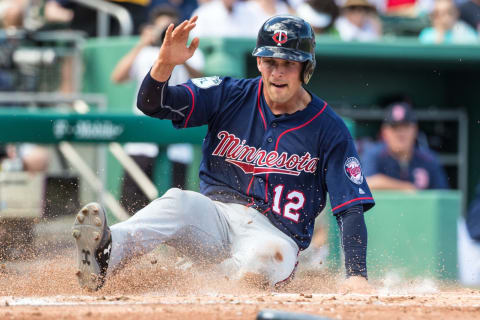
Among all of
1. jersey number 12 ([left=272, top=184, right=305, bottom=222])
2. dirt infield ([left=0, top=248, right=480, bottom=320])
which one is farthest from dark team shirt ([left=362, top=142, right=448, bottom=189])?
jersey number 12 ([left=272, top=184, right=305, bottom=222])

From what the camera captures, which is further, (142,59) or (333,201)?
(142,59)

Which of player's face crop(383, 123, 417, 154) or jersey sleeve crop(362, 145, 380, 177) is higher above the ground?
player's face crop(383, 123, 417, 154)

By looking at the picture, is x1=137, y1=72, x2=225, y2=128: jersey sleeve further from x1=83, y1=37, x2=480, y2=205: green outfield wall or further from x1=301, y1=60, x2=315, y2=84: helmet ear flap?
x1=83, y1=37, x2=480, y2=205: green outfield wall

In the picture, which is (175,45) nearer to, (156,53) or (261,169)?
(261,169)

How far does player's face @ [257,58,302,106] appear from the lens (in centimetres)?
463

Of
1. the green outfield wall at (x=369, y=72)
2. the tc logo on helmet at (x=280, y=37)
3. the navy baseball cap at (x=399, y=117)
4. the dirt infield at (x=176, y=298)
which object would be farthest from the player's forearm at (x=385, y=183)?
the tc logo on helmet at (x=280, y=37)

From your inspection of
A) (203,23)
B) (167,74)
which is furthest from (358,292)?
(203,23)

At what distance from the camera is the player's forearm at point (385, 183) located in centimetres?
756

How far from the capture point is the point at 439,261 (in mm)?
7320

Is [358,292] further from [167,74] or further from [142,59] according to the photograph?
[142,59]

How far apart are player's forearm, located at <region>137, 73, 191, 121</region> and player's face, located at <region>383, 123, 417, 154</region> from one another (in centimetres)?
352

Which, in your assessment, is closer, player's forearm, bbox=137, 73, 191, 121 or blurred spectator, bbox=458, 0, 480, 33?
player's forearm, bbox=137, 73, 191, 121

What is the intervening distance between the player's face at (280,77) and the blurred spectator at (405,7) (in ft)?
17.6

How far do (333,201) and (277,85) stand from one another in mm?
702
